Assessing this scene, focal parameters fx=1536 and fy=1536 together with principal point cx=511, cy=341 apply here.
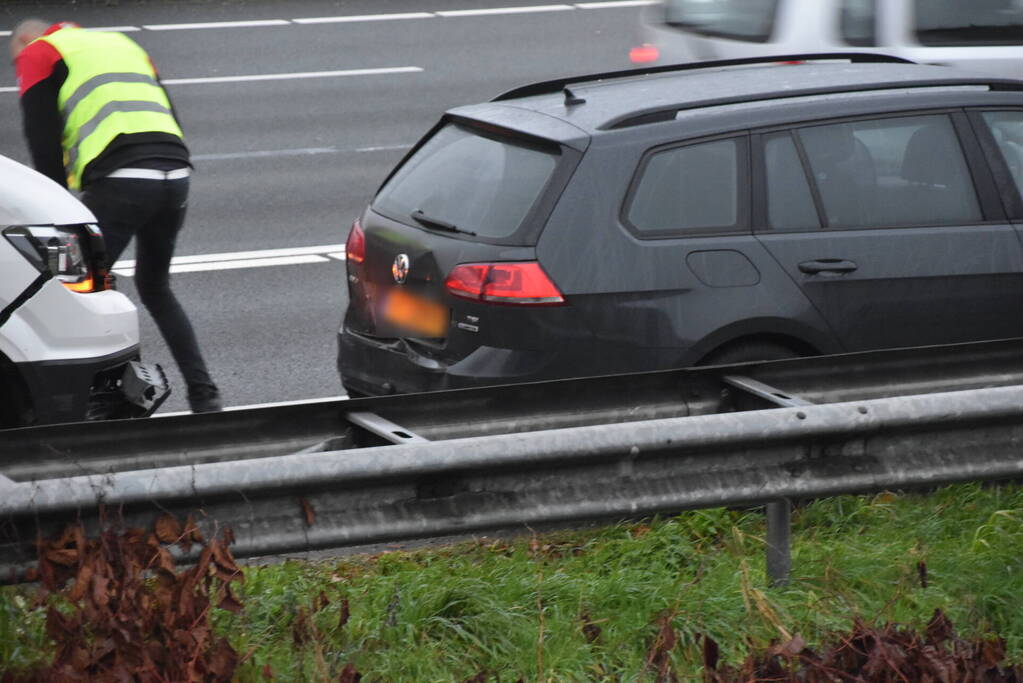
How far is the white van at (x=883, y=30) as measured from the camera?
376 inches

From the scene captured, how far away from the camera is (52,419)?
5418 millimetres

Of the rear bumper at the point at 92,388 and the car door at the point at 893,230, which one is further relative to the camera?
the car door at the point at 893,230

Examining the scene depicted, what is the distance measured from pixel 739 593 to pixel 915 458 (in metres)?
0.61

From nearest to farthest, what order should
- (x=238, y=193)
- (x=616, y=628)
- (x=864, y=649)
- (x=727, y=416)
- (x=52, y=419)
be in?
(x=864, y=649) → (x=727, y=416) → (x=616, y=628) → (x=52, y=419) → (x=238, y=193)

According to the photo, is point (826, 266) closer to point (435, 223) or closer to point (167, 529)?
point (435, 223)

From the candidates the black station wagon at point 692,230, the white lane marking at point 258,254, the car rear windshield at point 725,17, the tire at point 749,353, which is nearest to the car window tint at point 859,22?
the car rear windshield at point 725,17

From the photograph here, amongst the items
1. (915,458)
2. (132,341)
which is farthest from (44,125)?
(915,458)

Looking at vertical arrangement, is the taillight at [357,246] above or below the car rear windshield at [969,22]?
below

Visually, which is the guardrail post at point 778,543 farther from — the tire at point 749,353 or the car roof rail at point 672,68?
the car roof rail at point 672,68

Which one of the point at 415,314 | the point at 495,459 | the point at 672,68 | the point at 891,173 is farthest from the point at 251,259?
the point at 495,459

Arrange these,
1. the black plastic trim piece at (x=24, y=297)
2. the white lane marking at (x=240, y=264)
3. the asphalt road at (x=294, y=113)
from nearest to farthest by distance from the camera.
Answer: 1. the black plastic trim piece at (x=24, y=297)
2. the asphalt road at (x=294, y=113)
3. the white lane marking at (x=240, y=264)

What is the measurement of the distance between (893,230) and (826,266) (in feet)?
1.17

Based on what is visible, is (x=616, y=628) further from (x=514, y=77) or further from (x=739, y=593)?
(x=514, y=77)

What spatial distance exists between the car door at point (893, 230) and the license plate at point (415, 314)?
121cm
